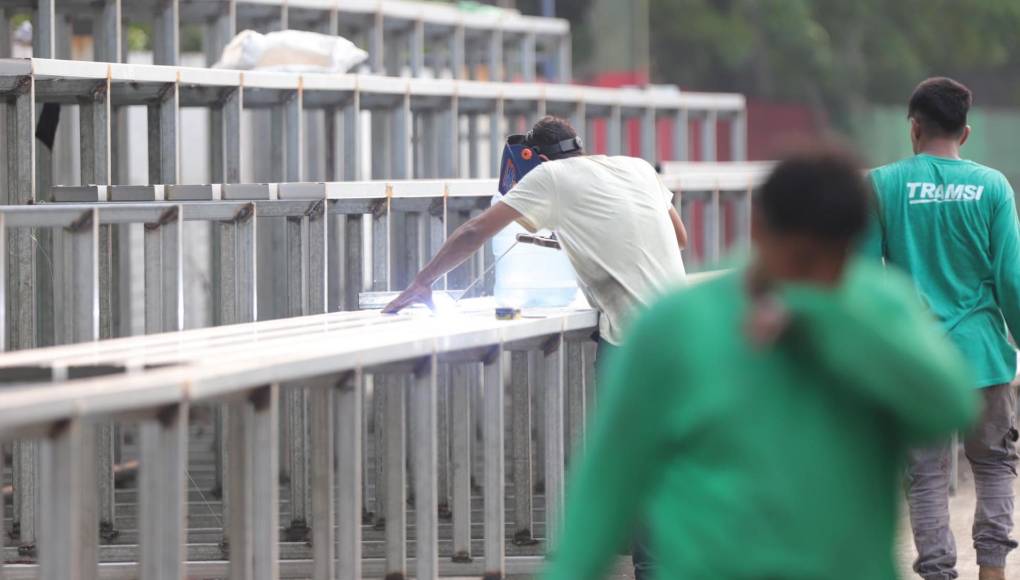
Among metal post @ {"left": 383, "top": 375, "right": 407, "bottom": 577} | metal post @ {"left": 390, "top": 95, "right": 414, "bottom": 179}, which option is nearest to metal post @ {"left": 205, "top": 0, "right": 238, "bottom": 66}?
metal post @ {"left": 390, "top": 95, "right": 414, "bottom": 179}

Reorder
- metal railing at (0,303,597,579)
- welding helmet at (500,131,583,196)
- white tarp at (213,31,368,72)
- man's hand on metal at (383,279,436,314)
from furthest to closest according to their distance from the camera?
1. white tarp at (213,31,368,72)
2. welding helmet at (500,131,583,196)
3. man's hand on metal at (383,279,436,314)
4. metal railing at (0,303,597,579)

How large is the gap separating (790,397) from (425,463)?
3.30m

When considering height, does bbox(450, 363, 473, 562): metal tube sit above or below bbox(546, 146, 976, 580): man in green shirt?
below

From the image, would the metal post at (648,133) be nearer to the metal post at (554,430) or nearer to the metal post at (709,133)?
the metal post at (709,133)

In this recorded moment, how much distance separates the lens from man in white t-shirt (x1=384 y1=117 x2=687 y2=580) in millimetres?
6723

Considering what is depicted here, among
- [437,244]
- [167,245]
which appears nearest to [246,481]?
[167,245]

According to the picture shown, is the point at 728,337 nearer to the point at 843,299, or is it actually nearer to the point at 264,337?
the point at 843,299

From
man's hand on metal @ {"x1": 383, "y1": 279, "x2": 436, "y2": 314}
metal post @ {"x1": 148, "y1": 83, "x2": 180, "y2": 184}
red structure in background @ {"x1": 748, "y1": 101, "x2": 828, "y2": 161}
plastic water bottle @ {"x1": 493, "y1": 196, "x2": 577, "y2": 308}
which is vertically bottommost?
man's hand on metal @ {"x1": 383, "y1": 279, "x2": 436, "y2": 314}

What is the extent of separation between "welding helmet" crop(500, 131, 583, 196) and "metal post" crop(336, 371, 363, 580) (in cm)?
170

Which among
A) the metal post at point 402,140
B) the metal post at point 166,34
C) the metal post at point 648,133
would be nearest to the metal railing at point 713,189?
the metal post at point 648,133

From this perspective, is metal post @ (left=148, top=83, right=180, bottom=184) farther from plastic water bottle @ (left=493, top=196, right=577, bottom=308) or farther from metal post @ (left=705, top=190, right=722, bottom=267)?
metal post @ (left=705, top=190, right=722, bottom=267)

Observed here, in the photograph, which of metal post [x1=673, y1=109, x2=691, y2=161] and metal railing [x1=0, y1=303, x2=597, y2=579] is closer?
metal railing [x1=0, y1=303, x2=597, y2=579]

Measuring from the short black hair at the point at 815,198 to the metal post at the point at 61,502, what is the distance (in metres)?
1.78

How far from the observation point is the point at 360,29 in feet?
43.7
